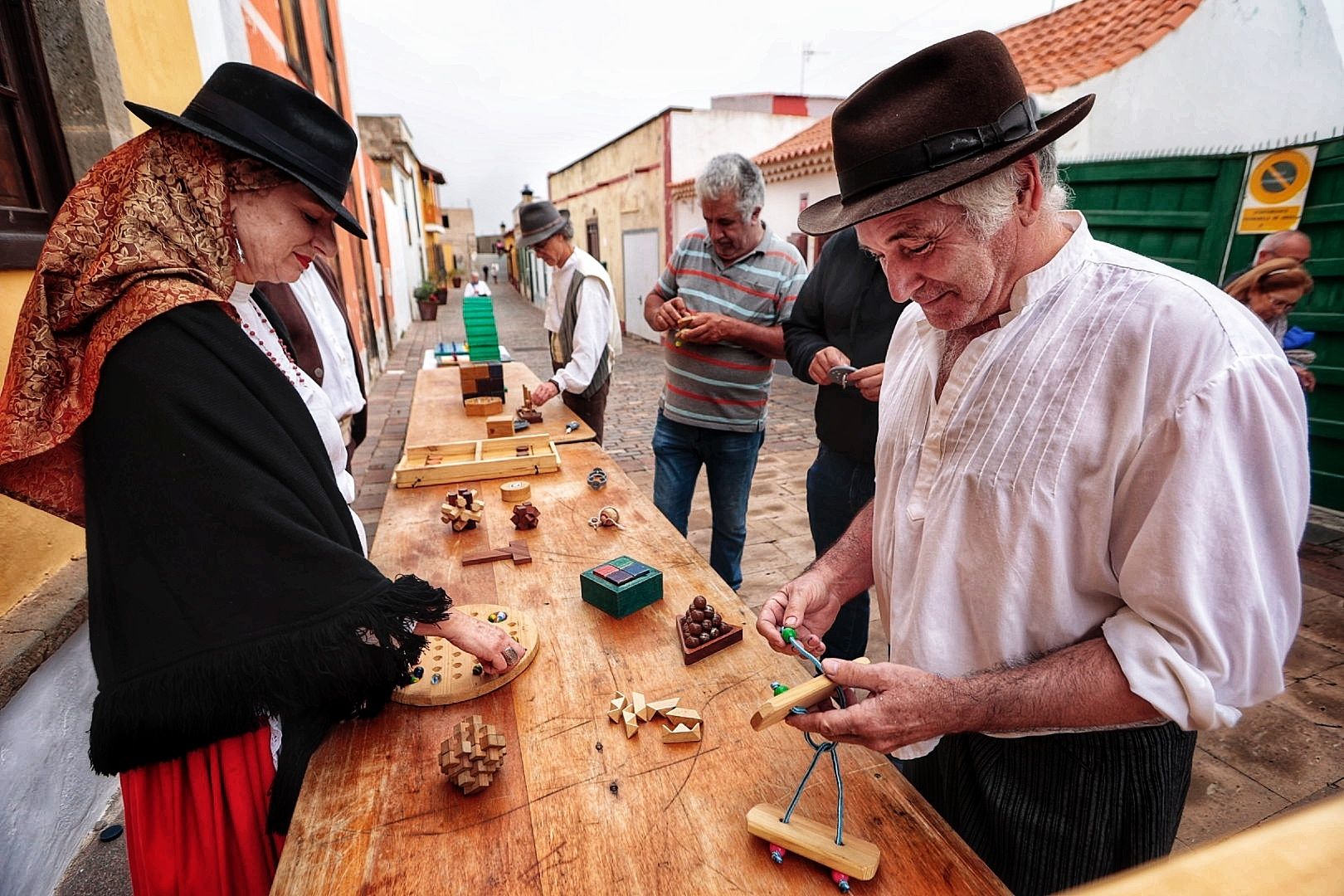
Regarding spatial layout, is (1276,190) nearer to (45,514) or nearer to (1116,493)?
(1116,493)

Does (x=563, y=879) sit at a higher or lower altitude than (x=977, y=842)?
higher

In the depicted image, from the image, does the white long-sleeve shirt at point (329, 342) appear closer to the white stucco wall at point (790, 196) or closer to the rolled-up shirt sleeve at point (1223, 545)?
the rolled-up shirt sleeve at point (1223, 545)

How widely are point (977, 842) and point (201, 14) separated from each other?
4.83 metres

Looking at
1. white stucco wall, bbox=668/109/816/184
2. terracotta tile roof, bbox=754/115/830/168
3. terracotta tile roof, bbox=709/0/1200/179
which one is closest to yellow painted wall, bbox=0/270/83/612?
terracotta tile roof, bbox=709/0/1200/179

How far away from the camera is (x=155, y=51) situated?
2.74 metres

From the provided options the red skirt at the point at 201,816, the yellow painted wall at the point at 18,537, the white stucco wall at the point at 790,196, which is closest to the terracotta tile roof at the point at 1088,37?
the white stucco wall at the point at 790,196

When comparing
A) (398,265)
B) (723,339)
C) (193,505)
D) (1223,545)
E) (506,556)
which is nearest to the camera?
(1223,545)

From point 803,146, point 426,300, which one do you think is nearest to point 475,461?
point 803,146

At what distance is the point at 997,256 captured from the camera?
111cm

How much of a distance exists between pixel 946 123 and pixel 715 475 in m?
2.30

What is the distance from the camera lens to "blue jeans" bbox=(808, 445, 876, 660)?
8.01ft

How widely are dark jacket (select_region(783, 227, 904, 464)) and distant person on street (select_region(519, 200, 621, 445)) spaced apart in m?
1.40

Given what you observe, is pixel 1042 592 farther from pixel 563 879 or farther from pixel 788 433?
pixel 788 433

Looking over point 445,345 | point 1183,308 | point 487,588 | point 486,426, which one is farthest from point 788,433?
point 1183,308
